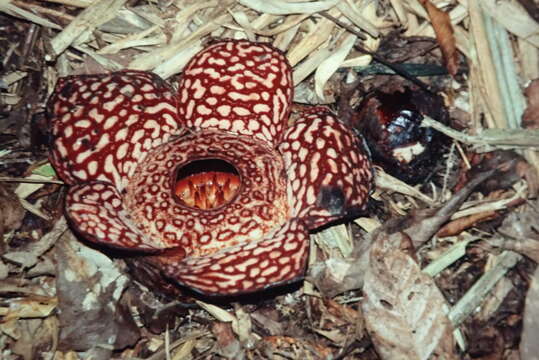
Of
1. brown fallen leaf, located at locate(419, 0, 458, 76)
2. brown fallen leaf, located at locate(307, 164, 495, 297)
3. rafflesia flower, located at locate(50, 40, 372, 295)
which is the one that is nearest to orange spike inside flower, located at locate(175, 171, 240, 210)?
rafflesia flower, located at locate(50, 40, 372, 295)

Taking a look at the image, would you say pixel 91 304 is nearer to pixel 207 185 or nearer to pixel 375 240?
pixel 207 185

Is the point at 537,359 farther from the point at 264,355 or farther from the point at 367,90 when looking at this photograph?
the point at 367,90

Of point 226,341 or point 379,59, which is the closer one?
point 226,341

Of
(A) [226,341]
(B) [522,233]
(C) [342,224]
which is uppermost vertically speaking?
(C) [342,224]

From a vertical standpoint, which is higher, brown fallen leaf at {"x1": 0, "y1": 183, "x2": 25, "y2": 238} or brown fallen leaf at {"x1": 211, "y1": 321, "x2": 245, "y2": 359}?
brown fallen leaf at {"x1": 0, "y1": 183, "x2": 25, "y2": 238}

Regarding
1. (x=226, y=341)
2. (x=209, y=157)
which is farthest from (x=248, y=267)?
(x=226, y=341)

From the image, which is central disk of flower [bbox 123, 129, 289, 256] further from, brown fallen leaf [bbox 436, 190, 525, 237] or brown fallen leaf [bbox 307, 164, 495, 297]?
brown fallen leaf [bbox 436, 190, 525, 237]

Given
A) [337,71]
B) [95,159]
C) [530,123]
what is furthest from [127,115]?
[530,123]
